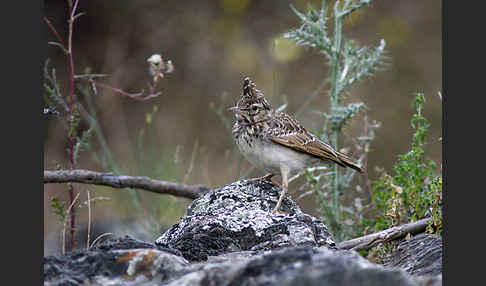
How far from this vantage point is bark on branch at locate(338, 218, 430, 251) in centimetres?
436

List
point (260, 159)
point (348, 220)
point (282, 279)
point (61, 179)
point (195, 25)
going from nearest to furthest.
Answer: point (282, 279) < point (61, 179) < point (260, 159) < point (348, 220) < point (195, 25)

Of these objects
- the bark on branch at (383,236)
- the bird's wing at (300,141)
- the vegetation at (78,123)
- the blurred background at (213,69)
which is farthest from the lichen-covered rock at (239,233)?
the blurred background at (213,69)

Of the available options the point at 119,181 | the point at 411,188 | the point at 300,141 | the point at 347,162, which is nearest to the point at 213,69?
the point at 300,141

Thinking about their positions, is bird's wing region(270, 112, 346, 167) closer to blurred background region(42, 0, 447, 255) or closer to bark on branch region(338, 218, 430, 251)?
bark on branch region(338, 218, 430, 251)

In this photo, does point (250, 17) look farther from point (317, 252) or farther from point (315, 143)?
point (317, 252)

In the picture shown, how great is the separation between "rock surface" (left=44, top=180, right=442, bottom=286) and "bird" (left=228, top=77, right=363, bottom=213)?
2.15 ft

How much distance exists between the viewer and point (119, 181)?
5.20 meters

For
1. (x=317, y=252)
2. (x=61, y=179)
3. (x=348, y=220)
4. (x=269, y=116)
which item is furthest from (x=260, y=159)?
(x=317, y=252)

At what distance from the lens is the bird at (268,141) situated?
5324 millimetres

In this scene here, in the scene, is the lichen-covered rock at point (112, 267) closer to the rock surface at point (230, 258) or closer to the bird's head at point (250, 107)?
the rock surface at point (230, 258)

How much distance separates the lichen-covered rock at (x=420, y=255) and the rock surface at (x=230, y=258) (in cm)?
4

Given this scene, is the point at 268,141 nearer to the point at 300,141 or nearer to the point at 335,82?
the point at 300,141

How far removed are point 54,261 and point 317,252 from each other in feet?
4.53

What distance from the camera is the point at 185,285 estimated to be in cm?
265
